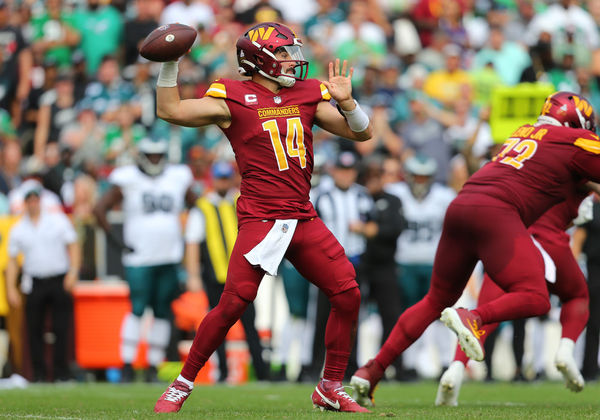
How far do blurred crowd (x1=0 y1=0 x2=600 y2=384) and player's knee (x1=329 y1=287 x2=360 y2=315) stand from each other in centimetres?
599

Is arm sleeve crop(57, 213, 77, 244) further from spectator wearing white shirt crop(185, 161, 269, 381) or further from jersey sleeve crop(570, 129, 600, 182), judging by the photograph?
jersey sleeve crop(570, 129, 600, 182)

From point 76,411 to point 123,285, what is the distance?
18.8ft

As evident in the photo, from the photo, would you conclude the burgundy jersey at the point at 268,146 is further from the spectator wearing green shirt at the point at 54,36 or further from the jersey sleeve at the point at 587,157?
the spectator wearing green shirt at the point at 54,36

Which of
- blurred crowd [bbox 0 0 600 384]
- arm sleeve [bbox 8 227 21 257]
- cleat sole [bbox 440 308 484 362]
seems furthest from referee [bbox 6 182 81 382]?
cleat sole [bbox 440 308 484 362]

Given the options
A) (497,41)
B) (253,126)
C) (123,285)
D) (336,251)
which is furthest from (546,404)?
(497,41)

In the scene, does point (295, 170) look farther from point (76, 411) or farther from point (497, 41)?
point (497, 41)

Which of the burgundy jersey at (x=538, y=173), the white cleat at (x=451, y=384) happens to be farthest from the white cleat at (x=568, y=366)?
the burgundy jersey at (x=538, y=173)

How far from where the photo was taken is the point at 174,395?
6996mm

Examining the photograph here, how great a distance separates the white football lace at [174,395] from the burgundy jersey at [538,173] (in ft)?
6.96

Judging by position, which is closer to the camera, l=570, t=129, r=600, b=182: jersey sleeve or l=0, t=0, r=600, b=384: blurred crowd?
l=570, t=129, r=600, b=182: jersey sleeve

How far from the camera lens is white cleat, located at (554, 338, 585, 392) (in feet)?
26.0

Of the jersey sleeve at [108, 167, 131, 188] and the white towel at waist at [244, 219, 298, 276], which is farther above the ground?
the jersey sleeve at [108, 167, 131, 188]

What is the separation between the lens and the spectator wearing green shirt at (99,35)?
16.8 meters

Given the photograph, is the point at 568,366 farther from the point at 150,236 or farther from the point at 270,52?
the point at 150,236
